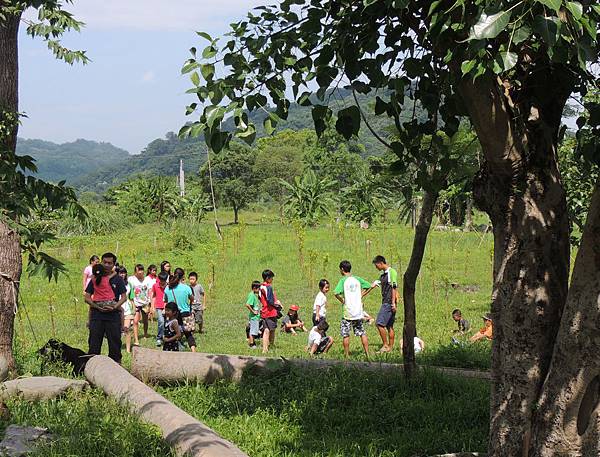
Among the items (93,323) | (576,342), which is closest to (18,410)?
(93,323)

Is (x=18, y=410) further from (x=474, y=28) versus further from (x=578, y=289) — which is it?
(x=474, y=28)

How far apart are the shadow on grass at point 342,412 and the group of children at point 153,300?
231 cm

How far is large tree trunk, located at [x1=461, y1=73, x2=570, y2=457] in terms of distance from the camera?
4887mm

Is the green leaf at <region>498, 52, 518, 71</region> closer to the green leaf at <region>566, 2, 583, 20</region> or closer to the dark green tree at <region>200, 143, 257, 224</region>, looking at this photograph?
the green leaf at <region>566, 2, 583, 20</region>

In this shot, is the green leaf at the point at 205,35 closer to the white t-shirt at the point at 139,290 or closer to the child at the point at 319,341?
the child at the point at 319,341

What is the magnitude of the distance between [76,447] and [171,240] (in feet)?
82.4

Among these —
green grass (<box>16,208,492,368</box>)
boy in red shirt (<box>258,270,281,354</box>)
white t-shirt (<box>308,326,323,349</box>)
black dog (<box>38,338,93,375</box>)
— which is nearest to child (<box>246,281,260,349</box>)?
boy in red shirt (<box>258,270,281,354</box>)

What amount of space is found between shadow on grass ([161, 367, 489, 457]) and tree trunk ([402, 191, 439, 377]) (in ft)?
0.94

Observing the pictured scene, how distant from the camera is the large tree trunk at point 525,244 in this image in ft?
16.0

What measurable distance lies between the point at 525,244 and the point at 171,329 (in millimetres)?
7635

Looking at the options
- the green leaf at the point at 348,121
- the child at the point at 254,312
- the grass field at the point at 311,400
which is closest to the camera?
the green leaf at the point at 348,121

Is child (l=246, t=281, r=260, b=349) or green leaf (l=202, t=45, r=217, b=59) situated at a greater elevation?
green leaf (l=202, t=45, r=217, b=59)

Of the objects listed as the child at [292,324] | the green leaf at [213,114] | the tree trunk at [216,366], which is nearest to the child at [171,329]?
the tree trunk at [216,366]

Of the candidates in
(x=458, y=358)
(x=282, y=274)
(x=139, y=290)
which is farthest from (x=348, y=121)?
(x=282, y=274)
